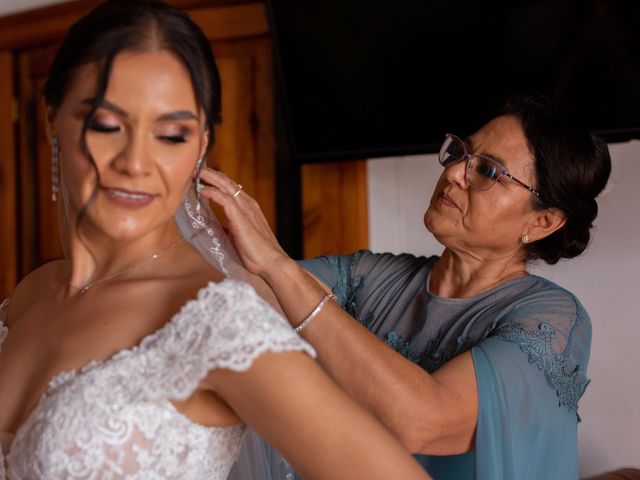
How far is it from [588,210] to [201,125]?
1.06 meters

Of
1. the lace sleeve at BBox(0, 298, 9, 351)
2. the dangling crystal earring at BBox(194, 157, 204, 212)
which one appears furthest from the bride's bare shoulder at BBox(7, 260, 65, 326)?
the dangling crystal earring at BBox(194, 157, 204, 212)

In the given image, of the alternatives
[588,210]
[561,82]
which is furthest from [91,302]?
[561,82]

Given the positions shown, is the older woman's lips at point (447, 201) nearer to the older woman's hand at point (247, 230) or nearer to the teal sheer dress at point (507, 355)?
the teal sheer dress at point (507, 355)

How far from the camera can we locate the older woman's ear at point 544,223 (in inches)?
80.4

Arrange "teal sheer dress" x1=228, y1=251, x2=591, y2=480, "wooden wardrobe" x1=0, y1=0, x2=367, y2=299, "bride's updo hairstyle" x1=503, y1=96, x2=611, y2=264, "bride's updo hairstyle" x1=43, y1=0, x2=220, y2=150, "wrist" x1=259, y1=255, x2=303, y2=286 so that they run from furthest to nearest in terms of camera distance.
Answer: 1. "wooden wardrobe" x1=0, y1=0, x2=367, y2=299
2. "bride's updo hairstyle" x1=503, y1=96, x2=611, y2=264
3. "teal sheer dress" x1=228, y1=251, x2=591, y2=480
4. "wrist" x1=259, y1=255, x2=303, y2=286
5. "bride's updo hairstyle" x1=43, y1=0, x2=220, y2=150

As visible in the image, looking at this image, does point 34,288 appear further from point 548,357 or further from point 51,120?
point 548,357

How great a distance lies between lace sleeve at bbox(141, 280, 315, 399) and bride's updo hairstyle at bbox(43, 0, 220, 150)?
27cm

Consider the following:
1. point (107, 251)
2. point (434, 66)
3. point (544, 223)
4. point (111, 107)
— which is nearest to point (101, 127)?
point (111, 107)

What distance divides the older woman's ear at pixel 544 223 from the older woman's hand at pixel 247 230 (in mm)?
647

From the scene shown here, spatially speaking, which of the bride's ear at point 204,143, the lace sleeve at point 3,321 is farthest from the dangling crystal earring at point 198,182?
the lace sleeve at point 3,321

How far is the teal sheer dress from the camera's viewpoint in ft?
5.83

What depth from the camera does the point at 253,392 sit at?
1.16m

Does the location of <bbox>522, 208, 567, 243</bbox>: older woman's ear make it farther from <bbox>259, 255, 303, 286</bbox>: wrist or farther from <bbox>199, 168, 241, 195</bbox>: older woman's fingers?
<bbox>199, 168, 241, 195</bbox>: older woman's fingers

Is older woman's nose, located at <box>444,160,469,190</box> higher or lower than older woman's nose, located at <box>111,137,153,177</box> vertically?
lower
